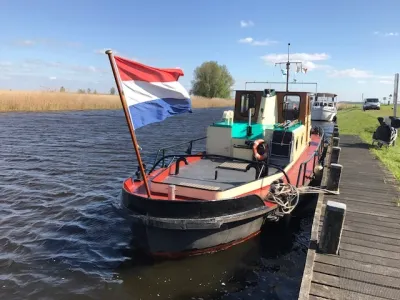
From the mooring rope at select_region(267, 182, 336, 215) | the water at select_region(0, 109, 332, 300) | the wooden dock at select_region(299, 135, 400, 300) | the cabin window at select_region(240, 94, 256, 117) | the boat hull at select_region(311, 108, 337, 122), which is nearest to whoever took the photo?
the wooden dock at select_region(299, 135, 400, 300)

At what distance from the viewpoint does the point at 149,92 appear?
654cm

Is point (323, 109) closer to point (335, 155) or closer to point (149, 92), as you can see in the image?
point (335, 155)

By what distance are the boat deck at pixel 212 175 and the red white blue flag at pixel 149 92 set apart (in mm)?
1671

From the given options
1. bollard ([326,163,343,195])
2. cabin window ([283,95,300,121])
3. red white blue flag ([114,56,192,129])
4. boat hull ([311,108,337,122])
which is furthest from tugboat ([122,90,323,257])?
boat hull ([311,108,337,122])

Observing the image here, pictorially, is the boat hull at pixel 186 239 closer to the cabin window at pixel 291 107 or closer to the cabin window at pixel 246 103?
the cabin window at pixel 246 103

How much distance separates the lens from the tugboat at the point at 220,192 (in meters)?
6.68

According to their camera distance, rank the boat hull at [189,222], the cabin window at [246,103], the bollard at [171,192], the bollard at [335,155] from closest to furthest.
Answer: the boat hull at [189,222], the bollard at [171,192], the cabin window at [246,103], the bollard at [335,155]

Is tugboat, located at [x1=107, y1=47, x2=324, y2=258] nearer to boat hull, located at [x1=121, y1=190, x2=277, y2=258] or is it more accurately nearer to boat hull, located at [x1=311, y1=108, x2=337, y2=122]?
boat hull, located at [x1=121, y1=190, x2=277, y2=258]

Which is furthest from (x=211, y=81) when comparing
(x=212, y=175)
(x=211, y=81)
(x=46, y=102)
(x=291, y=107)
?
(x=212, y=175)

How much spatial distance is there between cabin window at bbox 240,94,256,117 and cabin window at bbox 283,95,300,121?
3.98 ft

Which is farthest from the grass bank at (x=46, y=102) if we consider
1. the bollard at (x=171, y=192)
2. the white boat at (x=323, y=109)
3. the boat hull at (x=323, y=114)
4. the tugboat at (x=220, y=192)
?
the bollard at (x=171, y=192)

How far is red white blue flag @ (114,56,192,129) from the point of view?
6168 millimetres

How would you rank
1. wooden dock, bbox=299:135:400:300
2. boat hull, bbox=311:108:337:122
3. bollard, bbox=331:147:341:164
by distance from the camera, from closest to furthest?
1. wooden dock, bbox=299:135:400:300
2. bollard, bbox=331:147:341:164
3. boat hull, bbox=311:108:337:122

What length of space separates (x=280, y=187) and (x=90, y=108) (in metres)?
41.6
